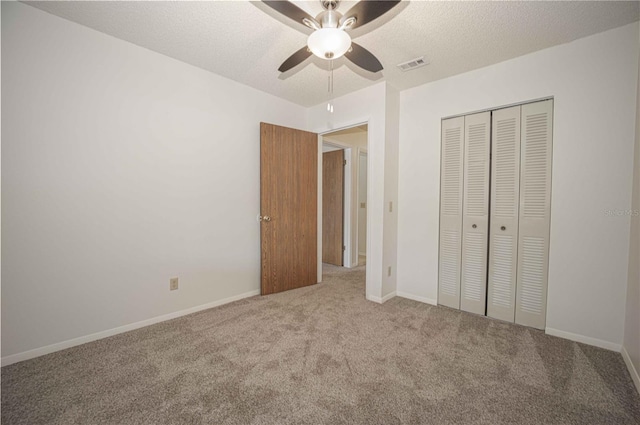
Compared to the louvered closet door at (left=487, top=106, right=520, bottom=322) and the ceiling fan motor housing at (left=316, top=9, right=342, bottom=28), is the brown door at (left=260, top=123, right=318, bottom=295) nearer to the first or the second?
the ceiling fan motor housing at (left=316, top=9, right=342, bottom=28)

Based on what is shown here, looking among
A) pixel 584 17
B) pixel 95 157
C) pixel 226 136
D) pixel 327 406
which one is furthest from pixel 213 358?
pixel 584 17

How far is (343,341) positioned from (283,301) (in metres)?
1.06

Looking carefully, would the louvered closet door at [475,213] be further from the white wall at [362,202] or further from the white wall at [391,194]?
the white wall at [362,202]

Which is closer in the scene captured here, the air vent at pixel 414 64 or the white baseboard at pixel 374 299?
the air vent at pixel 414 64

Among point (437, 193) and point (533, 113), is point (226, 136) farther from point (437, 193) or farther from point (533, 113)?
point (533, 113)

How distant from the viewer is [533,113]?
2408mm

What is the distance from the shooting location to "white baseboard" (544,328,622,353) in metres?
2.08

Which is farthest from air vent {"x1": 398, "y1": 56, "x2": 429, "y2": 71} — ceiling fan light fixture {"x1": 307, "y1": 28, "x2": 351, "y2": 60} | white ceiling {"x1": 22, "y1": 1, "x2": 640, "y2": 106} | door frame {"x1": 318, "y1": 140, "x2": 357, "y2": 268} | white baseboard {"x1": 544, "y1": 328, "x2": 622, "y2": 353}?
white baseboard {"x1": 544, "y1": 328, "x2": 622, "y2": 353}

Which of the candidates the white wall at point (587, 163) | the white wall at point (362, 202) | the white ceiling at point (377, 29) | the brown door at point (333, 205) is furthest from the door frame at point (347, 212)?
the white wall at point (587, 163)

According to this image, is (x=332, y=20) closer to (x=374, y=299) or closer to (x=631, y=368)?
(x=374, y=299)

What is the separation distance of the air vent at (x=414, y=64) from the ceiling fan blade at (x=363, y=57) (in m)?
0.90

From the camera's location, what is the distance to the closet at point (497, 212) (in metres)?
2.39

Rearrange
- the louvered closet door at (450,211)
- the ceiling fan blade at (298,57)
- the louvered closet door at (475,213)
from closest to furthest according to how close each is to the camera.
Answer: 1. the ceiling fan blade at (298,57)
2. the louvered closet door at (475,213)
3. the louvered closet door at (450,211)

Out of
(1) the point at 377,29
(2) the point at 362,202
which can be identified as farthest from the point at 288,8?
(2) the point at 362,202
